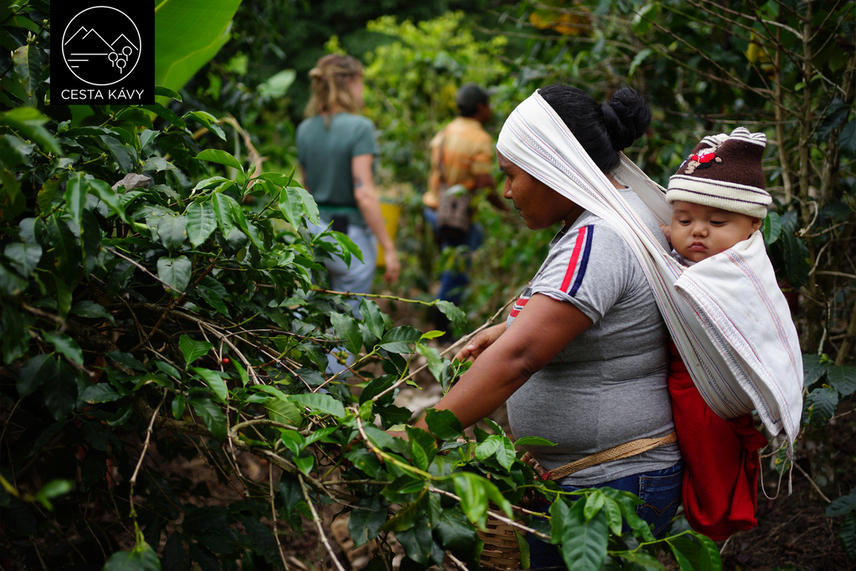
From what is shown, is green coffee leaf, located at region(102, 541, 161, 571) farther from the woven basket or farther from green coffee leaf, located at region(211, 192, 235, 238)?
the woven basket

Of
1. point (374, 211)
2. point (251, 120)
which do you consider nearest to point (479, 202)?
point (374, 211)

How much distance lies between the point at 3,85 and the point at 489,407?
138 centimetres

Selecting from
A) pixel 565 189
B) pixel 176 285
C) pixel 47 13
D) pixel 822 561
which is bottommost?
pixel 822 561

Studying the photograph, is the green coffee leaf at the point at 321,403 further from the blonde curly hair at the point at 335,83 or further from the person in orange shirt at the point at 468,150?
the person in orange shirt at the point at 468,150

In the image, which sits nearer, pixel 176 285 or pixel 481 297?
pixel 176 285

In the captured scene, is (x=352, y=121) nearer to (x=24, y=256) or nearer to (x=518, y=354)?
(x=518, y=354)

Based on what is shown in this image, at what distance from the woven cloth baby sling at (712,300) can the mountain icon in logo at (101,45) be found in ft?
3.65

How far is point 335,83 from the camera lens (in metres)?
3.87

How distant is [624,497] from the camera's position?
121 cm

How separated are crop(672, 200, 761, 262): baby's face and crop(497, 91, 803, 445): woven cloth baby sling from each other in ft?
0.13

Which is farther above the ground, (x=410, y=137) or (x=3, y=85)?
(x=3, y=85)

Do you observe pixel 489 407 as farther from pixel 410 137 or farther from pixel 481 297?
pixel 410 137

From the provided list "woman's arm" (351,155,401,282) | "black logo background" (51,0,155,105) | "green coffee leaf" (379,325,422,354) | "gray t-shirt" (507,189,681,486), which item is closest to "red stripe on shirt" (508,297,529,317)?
"gray t-shirt" (507,189,681,486)

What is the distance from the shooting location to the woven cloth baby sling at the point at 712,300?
4.26 feet
